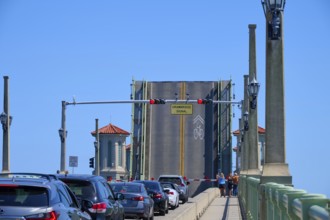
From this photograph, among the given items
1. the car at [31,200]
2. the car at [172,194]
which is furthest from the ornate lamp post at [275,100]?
the car at [172,194]

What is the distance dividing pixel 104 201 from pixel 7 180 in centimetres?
553

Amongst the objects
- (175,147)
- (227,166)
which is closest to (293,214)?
(175,147)

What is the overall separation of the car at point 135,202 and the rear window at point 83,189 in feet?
33.9

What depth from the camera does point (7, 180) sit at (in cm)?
1137

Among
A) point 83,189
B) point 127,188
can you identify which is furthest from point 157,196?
point 83,189

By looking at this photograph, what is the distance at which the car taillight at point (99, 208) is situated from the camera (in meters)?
16.2

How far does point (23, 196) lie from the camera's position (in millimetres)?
10969

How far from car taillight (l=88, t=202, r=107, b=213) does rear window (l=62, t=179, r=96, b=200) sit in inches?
8.7

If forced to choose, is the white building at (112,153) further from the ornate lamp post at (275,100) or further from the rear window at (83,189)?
the ornate lamp post at (275,100)

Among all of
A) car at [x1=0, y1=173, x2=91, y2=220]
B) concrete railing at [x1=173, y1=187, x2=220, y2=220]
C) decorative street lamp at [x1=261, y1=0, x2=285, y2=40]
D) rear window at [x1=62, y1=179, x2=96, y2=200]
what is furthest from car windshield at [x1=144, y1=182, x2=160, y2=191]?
car at [x1=0, y1=173, x2=91, y2=220]

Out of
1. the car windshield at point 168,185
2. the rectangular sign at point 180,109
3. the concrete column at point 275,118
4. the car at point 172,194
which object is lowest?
the car at point 172,194

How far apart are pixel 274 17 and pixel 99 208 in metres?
5.17

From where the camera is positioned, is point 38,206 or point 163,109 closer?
point 38,206

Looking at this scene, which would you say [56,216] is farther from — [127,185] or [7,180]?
[127,185]
